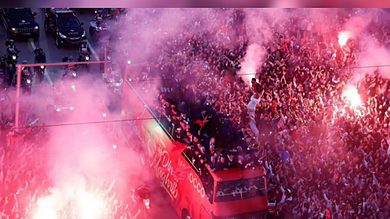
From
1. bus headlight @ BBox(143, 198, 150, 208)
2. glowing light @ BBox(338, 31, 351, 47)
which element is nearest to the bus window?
bus headlight @ BBox(143, 198, 150, 208)

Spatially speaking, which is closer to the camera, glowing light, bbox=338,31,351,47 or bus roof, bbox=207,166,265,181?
bus roof, bbox=207,166,265,181

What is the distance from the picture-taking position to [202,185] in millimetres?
6203

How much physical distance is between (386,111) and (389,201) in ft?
7.73

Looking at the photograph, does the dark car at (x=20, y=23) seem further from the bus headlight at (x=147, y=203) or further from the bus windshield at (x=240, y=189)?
the bus windshield at (x=240, y=189)

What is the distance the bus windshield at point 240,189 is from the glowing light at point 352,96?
348 cm

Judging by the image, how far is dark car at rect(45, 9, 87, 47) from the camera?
12680 mm

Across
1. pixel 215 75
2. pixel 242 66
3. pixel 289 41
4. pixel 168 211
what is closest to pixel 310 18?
pixel 289 41

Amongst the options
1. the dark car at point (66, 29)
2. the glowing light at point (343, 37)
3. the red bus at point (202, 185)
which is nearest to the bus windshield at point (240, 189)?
the red bus at point (202, 185)

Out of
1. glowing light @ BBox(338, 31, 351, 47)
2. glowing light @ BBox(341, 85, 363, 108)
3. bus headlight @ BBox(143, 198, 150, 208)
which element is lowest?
bus headlight @ BBox(143, 198, 150, 208)

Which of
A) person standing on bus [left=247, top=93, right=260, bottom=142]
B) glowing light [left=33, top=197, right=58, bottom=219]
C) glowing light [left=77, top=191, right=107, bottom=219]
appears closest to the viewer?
glowing light [left=33, top=197, right=58, bottom=219]

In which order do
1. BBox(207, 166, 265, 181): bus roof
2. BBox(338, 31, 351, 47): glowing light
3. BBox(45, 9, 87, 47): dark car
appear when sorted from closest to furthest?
1. BBox(207, 166, 265, 181): bus roof
2. BBox(338, 31, 351, 47): glowing light
3. BBox(45, 9, 87, 47): dark car

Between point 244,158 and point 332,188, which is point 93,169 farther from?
point 332,188

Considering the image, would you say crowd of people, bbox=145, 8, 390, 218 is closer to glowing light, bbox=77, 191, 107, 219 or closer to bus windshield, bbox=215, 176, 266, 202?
bus windshield, bbox=215, 176, 266, 202

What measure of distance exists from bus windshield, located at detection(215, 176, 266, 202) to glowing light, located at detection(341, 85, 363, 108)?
3479mm
